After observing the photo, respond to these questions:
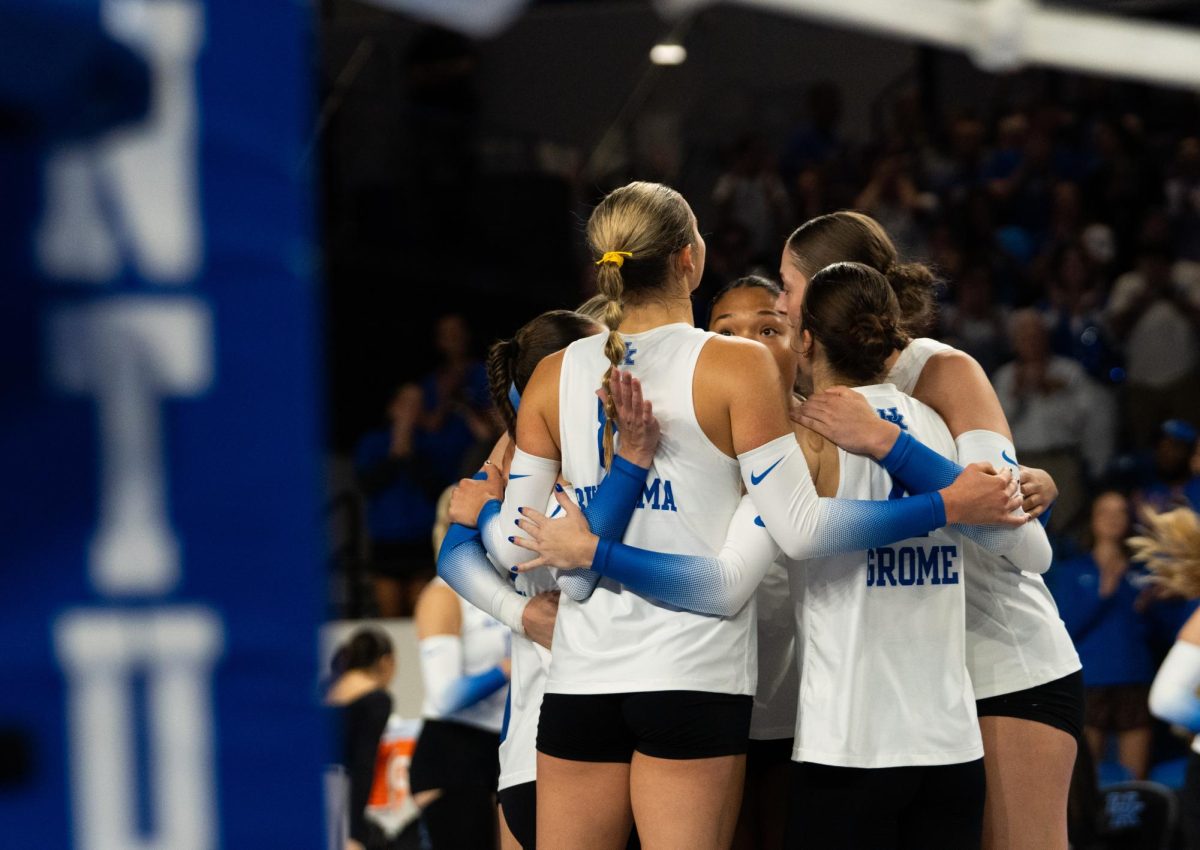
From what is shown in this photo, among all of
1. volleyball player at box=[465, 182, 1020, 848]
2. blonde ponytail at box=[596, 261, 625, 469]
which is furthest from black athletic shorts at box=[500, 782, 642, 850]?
blonde ponytail at box=[596, 261, 625, 469]

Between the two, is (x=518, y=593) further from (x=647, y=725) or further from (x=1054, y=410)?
(x=1054, y=410)

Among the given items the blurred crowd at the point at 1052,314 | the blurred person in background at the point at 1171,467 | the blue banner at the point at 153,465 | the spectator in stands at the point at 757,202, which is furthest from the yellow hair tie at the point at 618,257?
the spectator in stands at the point at 757,202

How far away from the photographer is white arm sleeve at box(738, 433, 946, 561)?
9.01 feet

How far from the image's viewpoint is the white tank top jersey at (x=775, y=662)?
3158 millimetres

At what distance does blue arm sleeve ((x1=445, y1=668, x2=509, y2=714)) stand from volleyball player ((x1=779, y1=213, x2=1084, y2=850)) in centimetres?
199

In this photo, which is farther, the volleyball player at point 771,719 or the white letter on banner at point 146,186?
the volleyball player at point 771,719

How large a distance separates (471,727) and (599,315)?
178 cm

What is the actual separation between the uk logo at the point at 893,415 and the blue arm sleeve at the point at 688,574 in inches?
14.6

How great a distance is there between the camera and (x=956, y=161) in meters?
10.8

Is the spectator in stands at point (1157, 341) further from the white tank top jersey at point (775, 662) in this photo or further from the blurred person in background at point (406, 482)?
the white tank top jersey at point (775, 662)

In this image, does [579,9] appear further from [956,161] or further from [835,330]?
[835,330]

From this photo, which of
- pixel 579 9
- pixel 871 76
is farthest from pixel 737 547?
pixel 579 9

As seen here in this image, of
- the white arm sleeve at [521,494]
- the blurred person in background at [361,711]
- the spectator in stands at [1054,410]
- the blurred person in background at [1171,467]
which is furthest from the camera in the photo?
the spectator in stands at [1054,410]

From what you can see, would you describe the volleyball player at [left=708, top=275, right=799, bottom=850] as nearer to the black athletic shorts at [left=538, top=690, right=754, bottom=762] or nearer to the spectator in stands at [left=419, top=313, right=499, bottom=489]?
the black athletic shorts at [left=538, top=690, right=754, bottom=762]
